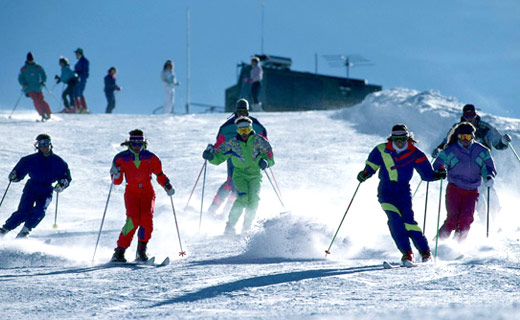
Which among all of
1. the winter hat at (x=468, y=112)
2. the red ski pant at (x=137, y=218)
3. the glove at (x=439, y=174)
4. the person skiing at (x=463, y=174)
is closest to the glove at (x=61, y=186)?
the red ski pant at (x=137, y=218)

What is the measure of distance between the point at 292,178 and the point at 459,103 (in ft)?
29.0

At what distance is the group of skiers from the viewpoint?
6.79 metres

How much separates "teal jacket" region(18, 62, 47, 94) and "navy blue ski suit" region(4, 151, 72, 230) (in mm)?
8837

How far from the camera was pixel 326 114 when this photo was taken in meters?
22.4

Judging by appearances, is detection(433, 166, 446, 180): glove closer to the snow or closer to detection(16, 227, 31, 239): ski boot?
the snow

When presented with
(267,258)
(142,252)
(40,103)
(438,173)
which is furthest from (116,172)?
(40,103)

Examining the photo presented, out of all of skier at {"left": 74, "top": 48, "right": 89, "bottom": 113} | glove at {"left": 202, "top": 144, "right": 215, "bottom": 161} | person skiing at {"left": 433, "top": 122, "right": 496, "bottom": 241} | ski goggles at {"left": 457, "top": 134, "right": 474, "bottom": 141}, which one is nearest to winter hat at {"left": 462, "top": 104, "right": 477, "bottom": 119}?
person skiing at {"left": 433, "top": 122, "right": 496, "bottom": 241}

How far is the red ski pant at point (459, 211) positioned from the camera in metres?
8.08

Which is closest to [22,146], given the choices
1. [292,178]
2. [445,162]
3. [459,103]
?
[292,178]

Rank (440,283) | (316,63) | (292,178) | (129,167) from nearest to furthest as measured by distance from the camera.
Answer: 1. (440,283)
2. (129,167)
3. (292,178)
4. (316,63)

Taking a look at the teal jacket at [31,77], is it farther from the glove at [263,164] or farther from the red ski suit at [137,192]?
the red ski suit at [137,192]

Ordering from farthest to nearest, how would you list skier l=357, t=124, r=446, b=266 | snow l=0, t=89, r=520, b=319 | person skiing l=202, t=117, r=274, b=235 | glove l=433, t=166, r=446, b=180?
person skiing l=202, t=117, r=274, b=235 < glove l=433, t=166, r=446, b=180 < skier l=357, t=124, r=446, b=266 < snow l=0, t=89, r=520, b=319

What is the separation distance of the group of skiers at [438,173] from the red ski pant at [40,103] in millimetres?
11992

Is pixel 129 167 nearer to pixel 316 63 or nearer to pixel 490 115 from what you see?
pixel 490 115
